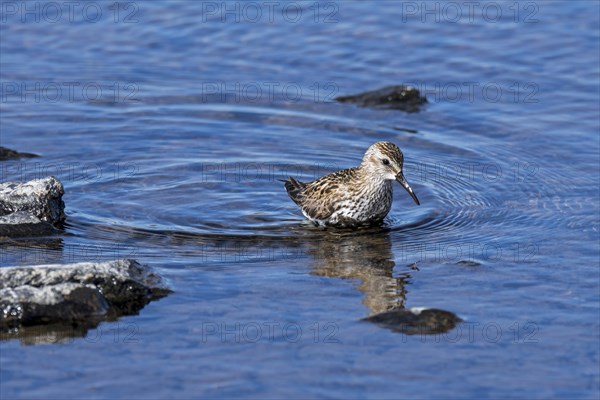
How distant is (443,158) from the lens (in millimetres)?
16312

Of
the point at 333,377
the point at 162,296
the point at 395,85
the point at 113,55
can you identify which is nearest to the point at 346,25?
the point at 395,85

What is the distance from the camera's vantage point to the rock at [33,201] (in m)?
13.1

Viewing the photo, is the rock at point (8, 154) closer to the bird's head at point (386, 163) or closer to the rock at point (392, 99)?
the bird's head at point (386, 163)

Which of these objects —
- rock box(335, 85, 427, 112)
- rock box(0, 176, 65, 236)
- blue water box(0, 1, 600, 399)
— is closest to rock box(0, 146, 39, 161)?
blue water box(0, 1, 600, 399)

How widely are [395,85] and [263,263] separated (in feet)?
23.5

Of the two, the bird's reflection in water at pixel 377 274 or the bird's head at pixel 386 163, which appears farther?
the bird's head at pixel 386 163

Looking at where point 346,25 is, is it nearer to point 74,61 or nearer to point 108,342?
point 74,61

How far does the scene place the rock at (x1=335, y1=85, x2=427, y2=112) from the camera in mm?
18203

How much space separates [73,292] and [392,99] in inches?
351

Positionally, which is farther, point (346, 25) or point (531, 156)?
point (346, 25)

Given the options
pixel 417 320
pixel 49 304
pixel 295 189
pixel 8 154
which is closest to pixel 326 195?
pixel 295 189

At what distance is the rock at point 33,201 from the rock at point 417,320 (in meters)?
4.62

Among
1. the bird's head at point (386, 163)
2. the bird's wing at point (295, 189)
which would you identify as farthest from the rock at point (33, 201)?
the bird's head at point (386, 163)

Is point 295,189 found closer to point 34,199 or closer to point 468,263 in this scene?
point 468,263
